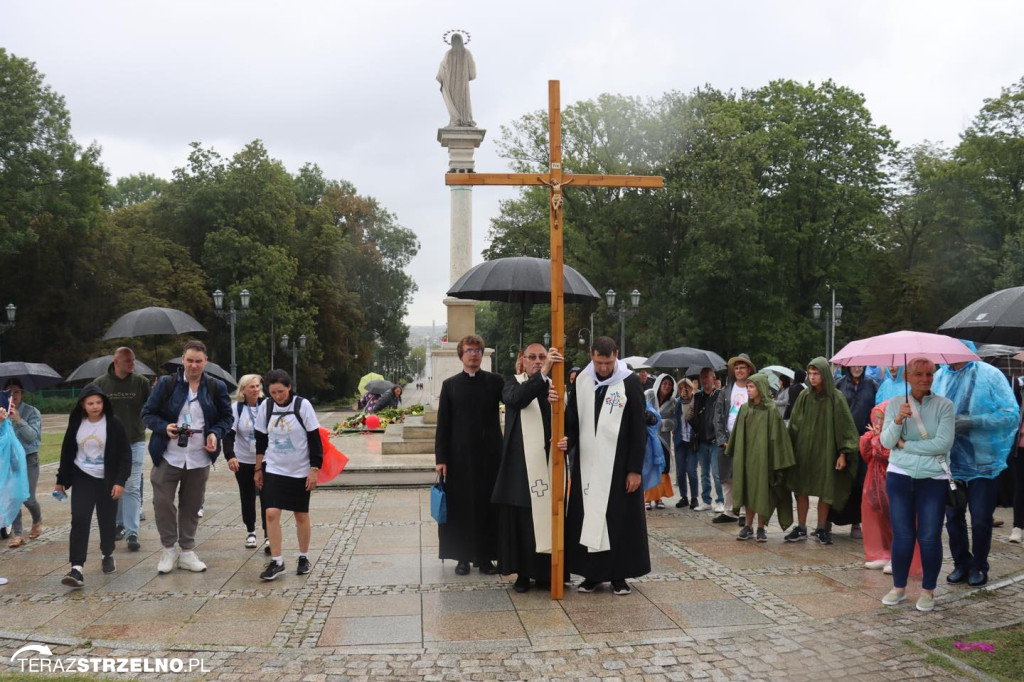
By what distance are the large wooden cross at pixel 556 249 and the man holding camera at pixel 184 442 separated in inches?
120

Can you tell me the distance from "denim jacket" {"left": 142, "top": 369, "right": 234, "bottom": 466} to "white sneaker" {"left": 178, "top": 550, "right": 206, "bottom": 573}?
2.74 ft

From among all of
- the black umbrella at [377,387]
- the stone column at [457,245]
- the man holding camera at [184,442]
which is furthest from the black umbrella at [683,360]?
the black umbrella at [377,387]

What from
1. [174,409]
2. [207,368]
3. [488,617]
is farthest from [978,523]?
[207,368]

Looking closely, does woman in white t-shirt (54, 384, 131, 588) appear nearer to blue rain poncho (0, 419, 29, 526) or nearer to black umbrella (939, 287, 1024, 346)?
blue rain poncho (0, 419, 29, 526)

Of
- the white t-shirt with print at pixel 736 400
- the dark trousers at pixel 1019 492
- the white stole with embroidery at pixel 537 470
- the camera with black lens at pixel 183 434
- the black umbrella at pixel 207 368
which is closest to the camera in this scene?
the white stole with embroidery at pixel 537 470

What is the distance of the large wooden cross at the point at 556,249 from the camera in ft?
20.6

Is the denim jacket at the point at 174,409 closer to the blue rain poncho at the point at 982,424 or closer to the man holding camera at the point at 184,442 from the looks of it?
the man holding camera at the point at 184,442

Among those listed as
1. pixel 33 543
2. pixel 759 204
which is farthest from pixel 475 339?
pixel 759 204

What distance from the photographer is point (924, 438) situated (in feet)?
20.2

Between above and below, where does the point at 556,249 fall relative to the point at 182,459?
above

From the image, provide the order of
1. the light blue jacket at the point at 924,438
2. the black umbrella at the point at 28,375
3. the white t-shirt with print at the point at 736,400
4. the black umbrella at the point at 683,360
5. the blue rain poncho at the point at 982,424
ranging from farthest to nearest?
the black umbrella at the point at 683,360
the white t-shirt with print at the point at 736,400
the black umbrella at the point at 28,375
the blue rain poncho at the point at 982,424
the light blue jacket at the point at 924,438

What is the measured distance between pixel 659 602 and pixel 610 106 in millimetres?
32775

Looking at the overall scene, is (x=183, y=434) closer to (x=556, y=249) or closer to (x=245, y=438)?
(x=245, y=438)

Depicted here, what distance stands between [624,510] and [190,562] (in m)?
3.79
